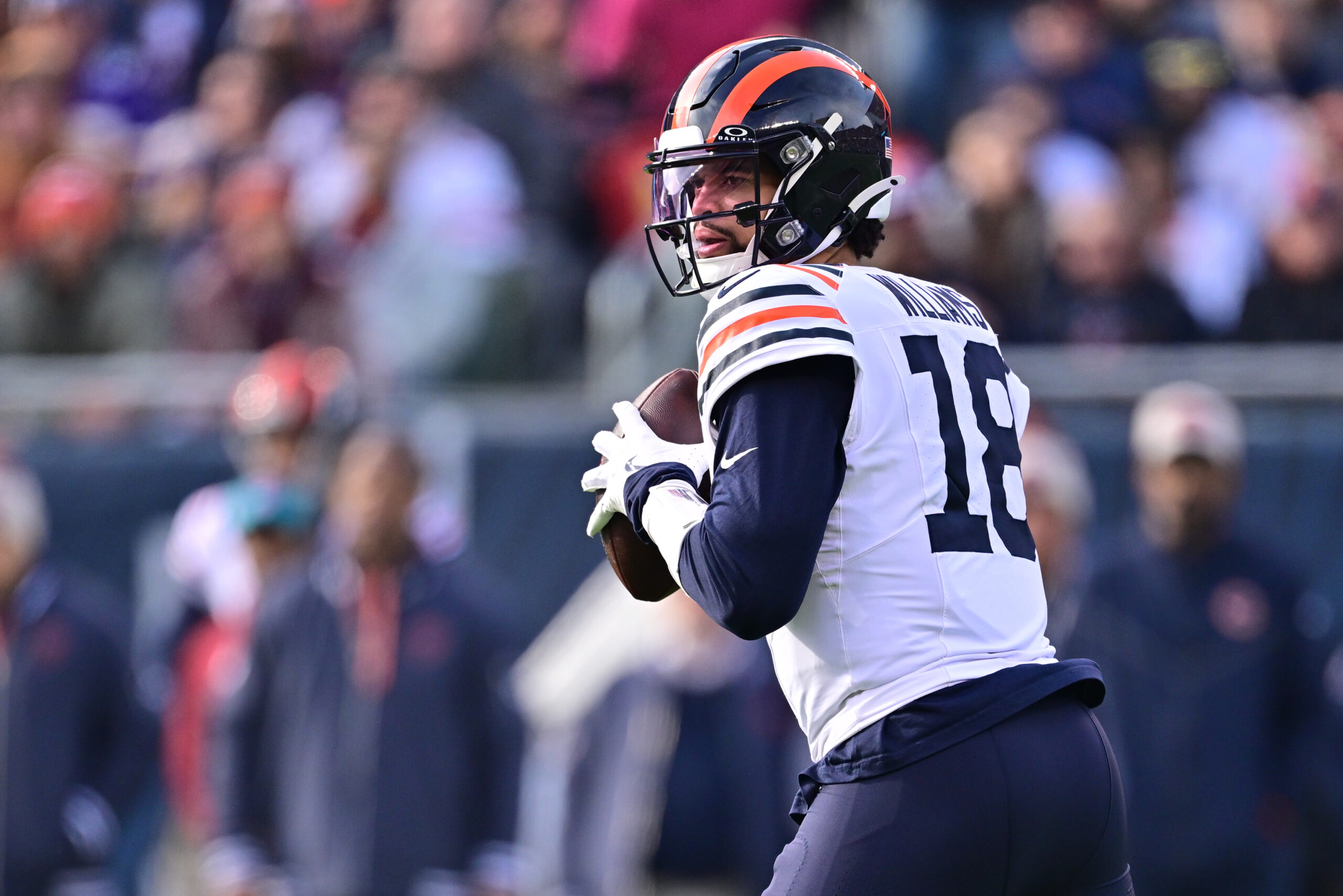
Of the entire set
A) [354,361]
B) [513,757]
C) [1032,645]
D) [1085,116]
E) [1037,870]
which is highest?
[1085,116]

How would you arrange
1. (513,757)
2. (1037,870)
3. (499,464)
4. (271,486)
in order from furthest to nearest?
(499,464), (271,486), (513,757), (1037,870)

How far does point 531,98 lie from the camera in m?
8.18

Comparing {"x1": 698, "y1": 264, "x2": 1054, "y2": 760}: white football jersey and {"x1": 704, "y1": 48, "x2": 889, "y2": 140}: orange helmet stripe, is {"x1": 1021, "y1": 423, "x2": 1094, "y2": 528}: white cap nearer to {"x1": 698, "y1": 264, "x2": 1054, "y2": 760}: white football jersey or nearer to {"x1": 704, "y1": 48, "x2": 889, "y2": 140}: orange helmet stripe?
{"x1": 704, "y1": 48, "x2": 889, "y2": 140}: orange helmet stripe

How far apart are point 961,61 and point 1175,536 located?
349 centimetres

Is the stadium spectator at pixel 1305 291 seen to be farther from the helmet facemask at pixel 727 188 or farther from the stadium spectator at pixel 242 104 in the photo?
the helmet facemask at pixel 727 188

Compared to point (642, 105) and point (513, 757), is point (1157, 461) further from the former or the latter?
point (642, 105)

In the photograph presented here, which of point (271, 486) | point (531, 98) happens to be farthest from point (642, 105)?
point (271, 486)

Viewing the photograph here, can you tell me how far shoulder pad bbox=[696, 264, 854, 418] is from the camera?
247cm

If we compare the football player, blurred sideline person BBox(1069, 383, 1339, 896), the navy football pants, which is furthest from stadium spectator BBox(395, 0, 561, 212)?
the navy football pants

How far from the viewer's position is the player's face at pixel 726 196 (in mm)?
2818

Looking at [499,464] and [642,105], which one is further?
[642,105]

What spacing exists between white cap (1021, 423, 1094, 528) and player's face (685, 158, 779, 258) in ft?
8.94

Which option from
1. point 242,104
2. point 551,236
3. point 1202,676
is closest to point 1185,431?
point 1202,676

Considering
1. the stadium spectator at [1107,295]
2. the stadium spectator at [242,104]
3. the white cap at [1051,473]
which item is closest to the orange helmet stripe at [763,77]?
the white cap at [1051,473]
